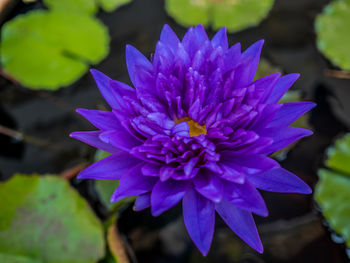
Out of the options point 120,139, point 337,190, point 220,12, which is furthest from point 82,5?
point 337,190

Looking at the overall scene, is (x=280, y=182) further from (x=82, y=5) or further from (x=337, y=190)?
(x=82, y=5)

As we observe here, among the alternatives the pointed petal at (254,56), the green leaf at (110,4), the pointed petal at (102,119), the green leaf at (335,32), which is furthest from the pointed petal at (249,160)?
the green leaf at (110,4)

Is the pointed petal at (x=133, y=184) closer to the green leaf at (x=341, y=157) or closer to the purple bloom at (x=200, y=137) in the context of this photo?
the purple bloom at (x=200, y=137)

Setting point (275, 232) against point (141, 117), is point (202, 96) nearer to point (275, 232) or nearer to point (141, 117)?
point (141, 117)

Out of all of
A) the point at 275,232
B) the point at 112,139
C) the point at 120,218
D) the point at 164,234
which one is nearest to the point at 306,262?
the point at 275,232

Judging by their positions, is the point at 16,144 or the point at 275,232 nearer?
the point at 275,232

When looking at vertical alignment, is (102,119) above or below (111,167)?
above
